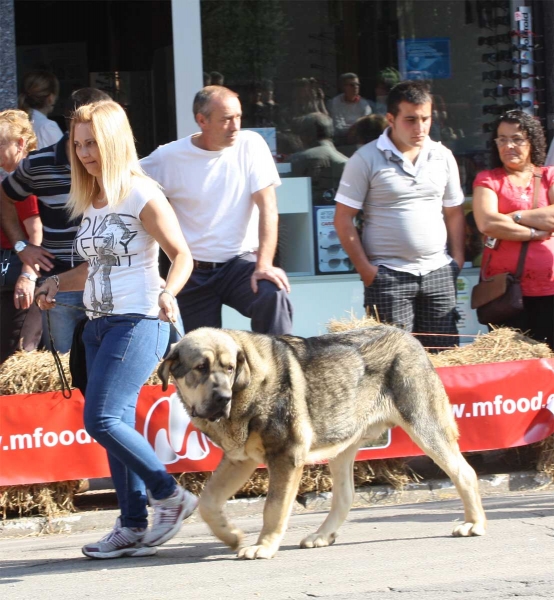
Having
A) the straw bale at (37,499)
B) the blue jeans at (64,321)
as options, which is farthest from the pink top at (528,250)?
the straw bale at (37,499)

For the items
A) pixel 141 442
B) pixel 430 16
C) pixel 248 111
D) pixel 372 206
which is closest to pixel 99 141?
pixel 141 442

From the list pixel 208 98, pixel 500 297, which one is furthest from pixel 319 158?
pixel 208 98

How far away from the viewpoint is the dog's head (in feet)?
15.8

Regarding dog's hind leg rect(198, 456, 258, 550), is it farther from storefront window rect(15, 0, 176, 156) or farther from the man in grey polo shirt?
storefront window rect(15, 0, 176, 156)

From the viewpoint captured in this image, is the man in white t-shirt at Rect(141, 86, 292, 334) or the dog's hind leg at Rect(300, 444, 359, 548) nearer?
the dog's hind leg at Rect(300, 444, 359, 548)

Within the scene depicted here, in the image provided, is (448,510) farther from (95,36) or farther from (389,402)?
(95,36)

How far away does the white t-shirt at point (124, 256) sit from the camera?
5188mm

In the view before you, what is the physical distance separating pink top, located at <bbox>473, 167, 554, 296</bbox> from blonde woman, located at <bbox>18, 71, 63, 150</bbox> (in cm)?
336

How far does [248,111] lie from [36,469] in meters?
4.33

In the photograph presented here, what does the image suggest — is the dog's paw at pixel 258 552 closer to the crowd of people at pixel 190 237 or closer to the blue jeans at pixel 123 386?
the crowd of people at pixel 190 237

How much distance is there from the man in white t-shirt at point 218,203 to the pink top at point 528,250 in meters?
1.67

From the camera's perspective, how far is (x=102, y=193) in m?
5.32

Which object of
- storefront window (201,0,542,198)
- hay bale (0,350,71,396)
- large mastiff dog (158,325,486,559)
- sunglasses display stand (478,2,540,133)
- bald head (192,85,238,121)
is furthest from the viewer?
storefront window (201,0,542,198)

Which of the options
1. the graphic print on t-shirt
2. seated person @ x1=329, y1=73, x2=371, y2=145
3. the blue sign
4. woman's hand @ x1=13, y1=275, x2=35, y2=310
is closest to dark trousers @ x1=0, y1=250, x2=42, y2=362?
woman's hand @ x1=13, y1=275, x2=35, y2=310
